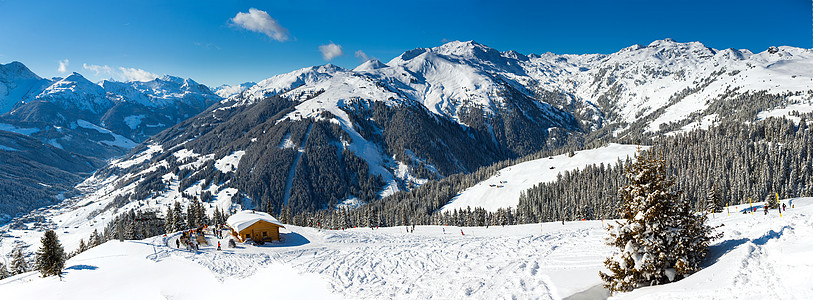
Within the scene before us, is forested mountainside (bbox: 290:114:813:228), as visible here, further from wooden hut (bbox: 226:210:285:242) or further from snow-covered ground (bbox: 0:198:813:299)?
snow-covered ground (bbox: 0:198:813:299)

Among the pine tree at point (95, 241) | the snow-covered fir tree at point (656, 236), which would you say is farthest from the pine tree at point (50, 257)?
the pine tree at point (95, 241)

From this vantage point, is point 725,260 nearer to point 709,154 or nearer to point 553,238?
point 553,238

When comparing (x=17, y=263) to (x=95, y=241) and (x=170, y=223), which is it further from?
(x=170, y=223)

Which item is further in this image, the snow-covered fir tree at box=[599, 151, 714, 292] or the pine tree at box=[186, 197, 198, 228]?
the pine tree at box=[186, 197, 198, 228]

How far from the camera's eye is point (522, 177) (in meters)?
171

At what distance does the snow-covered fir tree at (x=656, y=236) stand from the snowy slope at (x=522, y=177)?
132 metres

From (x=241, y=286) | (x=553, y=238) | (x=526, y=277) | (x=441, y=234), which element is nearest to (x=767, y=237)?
(x=526, y=277)

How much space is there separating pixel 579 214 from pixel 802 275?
104 meters

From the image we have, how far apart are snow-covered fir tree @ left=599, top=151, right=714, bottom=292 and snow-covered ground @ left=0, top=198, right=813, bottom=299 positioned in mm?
982

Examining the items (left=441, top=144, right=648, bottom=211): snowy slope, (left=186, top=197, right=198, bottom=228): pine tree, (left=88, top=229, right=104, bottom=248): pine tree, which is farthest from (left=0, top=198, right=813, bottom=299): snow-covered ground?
(left=441, top=144, right=648, bottom=211): snowy slope

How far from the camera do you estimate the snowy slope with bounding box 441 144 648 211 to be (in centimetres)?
15562

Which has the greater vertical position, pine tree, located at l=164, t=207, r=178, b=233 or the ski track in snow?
pine tree, located at l=164, t=207, r=178, b=233

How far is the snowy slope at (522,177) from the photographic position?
15562 centimetres

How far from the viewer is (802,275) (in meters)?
12.0
